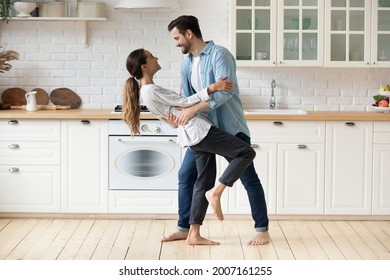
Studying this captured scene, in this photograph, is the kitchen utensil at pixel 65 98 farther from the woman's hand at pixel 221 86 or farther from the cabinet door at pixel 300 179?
the woman's hand at pixel 221 86

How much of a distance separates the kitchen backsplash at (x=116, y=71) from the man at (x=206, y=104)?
5.09 feet

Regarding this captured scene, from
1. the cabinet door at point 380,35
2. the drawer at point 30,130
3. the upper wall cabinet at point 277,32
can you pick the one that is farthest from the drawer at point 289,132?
the drawer at point 30,130

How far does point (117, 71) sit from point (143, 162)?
966mm

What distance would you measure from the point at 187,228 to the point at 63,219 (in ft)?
3.98

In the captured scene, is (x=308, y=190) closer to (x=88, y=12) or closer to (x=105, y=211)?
(x=105, y=211)

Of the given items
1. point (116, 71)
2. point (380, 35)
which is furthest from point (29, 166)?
point (380, 35)

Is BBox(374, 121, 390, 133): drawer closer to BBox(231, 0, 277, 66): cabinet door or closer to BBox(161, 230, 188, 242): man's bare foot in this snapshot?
BBox(231, 0, 277, 66): cabinet door

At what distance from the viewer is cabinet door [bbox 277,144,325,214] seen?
6.80 m

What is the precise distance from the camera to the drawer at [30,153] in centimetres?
684

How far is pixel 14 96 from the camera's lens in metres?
7.38

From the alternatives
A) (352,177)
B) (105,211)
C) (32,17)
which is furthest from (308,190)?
(32,17)

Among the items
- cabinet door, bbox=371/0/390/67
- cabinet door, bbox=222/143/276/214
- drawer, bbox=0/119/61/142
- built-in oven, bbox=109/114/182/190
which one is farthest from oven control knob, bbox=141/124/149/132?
cabinet door, bbox=371/0/390/67

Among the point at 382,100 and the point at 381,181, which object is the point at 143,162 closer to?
the point at 381,181

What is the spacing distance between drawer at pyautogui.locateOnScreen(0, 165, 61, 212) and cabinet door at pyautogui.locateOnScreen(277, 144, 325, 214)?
5.67ft
